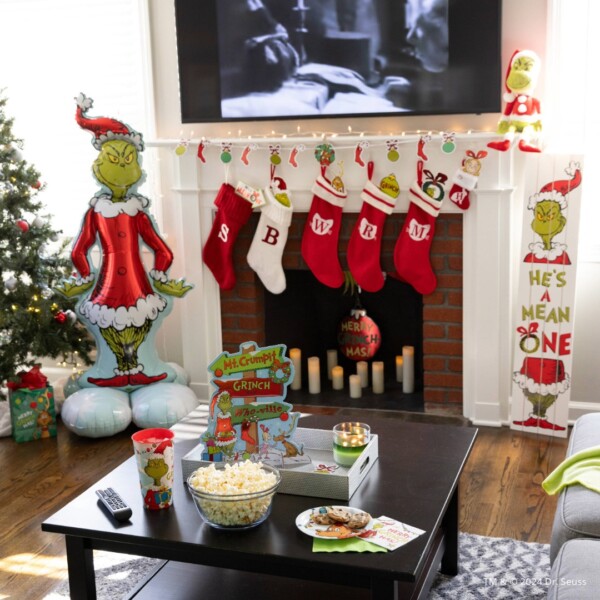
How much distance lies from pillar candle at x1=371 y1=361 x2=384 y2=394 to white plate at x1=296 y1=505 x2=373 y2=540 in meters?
2.17

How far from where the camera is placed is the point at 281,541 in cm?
195

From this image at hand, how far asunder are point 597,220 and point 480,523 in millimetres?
1421

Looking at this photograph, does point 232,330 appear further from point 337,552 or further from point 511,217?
point 337,552

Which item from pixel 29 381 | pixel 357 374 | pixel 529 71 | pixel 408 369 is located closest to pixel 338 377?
pixel 357 374

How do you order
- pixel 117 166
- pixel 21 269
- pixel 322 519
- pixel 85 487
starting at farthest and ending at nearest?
pixel 21 269, pixel 117 166, pixel 85 487, pixel 322 519

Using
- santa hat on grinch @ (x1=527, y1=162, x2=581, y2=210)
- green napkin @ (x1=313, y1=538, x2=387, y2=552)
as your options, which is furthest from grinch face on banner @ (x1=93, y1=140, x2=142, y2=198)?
green napkin @ (x1=313, y1=538, x2=387, y2=552)

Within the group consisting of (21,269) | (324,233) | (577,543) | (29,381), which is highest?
(324,233)

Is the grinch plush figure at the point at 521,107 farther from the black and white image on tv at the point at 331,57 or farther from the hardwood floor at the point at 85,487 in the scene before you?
the hardwood floor at the point at 85,487

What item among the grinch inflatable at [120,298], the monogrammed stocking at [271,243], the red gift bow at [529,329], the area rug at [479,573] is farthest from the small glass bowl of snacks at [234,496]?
the monogrammed stocking at [271,243]

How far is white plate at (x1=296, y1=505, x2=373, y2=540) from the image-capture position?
76.2 inches

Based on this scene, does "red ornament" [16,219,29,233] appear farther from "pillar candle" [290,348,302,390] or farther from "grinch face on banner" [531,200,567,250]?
"grinch face on banner" [531,200,567,250]

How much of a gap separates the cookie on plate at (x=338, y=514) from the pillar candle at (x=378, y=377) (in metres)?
2.17

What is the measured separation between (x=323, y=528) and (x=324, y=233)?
2.14 meters

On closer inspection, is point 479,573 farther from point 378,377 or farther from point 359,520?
point 378,377
